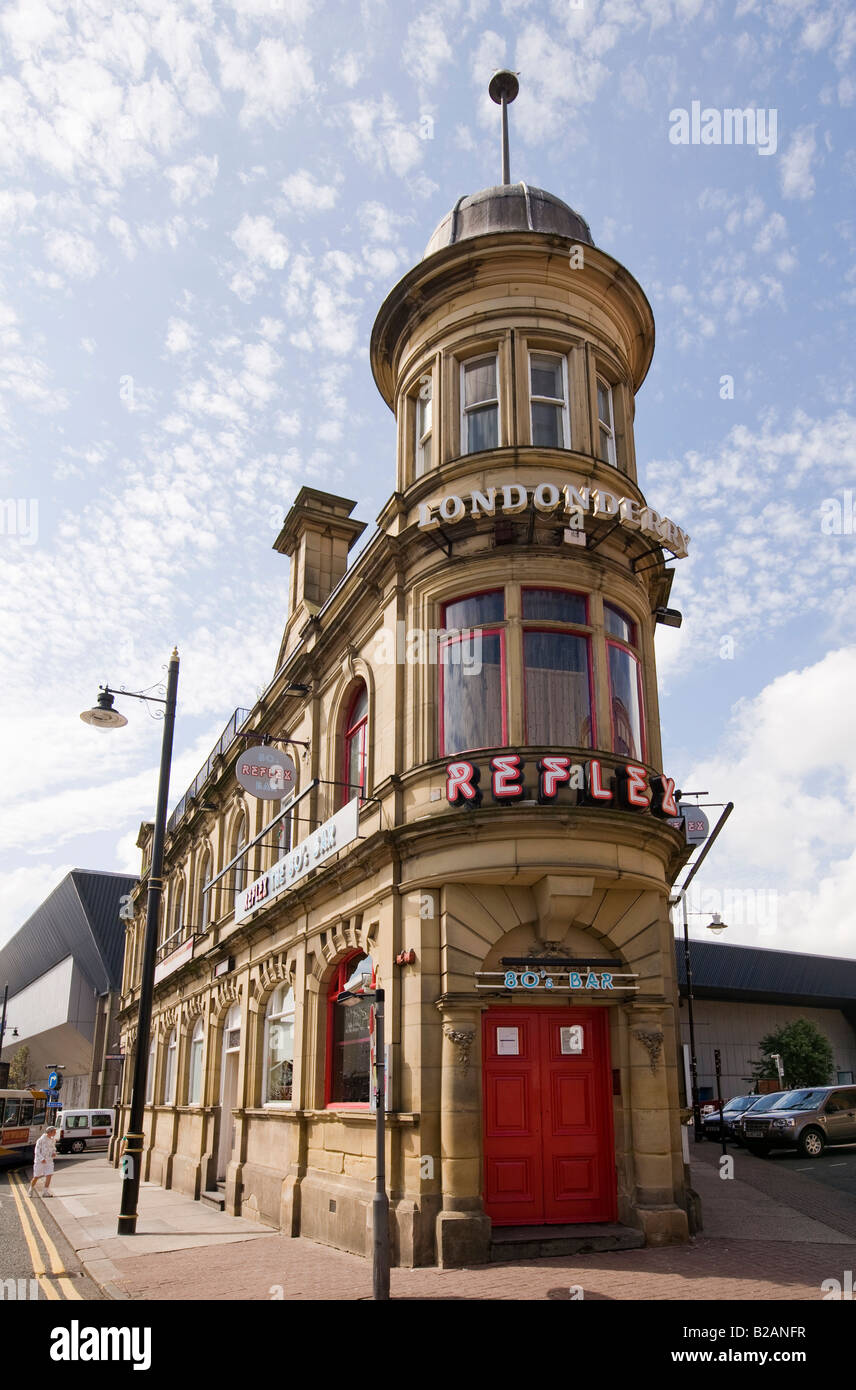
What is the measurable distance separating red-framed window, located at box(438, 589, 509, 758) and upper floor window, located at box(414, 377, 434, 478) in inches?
125

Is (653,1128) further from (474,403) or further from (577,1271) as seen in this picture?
(474,403)

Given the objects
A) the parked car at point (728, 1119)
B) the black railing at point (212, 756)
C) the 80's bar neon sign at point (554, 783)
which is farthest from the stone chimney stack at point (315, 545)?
the parked car at point (728, 1119)

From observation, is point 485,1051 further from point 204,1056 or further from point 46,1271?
point 204,1056

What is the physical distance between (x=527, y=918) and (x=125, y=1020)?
38220 millimetres

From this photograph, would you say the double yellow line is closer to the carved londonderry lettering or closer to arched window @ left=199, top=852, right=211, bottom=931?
arched window @ left=199, top=852, right=211, bottom=931

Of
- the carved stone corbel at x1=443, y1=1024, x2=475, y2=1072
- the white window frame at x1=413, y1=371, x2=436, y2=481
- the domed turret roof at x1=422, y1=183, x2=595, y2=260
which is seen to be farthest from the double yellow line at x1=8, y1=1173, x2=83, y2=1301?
the domed turret roof at x1=422, y1=183, x2=595, y2=260

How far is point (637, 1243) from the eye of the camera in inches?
498

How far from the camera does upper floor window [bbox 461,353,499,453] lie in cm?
1633

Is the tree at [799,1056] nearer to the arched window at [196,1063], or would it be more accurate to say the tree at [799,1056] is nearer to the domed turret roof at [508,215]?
the arched window at [196,1063]

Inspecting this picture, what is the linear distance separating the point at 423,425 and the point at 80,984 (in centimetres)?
6985

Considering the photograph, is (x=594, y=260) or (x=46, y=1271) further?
(x=594, y=260)

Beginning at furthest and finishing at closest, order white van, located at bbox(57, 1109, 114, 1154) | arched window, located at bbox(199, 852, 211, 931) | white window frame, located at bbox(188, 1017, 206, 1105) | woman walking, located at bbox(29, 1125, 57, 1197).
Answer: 1. white van, located at bbox(57, 1109, 114, 1154)
2. arched window, located at bbox(199, 852, 211, 931)
3. white window frame, located at bbox(188, 1017, 206, 1105)
4. woman walking, located at bbox(29, 1125, 57, 1197)

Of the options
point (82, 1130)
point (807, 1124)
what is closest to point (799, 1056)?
point (807, 1124)
